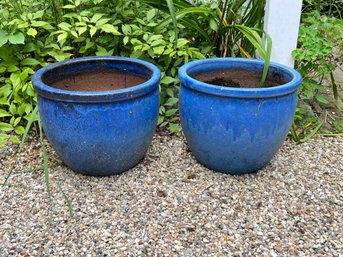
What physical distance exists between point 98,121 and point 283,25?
4.09 feet

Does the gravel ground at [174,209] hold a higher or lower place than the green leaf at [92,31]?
lower

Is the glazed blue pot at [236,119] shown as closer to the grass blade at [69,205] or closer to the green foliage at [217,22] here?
the green foliage at [217,22]

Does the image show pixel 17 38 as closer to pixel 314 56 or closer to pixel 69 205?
pixel 69 205

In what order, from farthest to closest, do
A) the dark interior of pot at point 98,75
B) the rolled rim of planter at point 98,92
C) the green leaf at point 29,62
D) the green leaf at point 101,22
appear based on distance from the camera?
the green leaf at point 29,62 → the green leaf at point 101,22 → the dark interior of pot at point 98,75 → the rolled rim of planter at point 98,92

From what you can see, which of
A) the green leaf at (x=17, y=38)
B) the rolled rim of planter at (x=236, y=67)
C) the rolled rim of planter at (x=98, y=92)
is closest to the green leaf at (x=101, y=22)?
the rolled rim of planter at (x=98, y=92)

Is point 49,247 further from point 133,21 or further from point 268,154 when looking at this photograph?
point 133,21

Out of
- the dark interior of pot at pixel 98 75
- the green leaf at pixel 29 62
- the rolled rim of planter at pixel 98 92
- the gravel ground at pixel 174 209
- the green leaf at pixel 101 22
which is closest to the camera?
the gravel ground at pixel 174 209

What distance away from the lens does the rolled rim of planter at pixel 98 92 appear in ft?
5.90

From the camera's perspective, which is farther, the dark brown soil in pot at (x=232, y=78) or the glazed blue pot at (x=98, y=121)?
Result: the dark brown soil in pot at (x=232, y=78)

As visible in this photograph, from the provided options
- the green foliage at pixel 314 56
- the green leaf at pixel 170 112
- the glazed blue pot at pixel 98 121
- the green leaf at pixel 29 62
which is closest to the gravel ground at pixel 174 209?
the glazed blue pot at pixel 98 121

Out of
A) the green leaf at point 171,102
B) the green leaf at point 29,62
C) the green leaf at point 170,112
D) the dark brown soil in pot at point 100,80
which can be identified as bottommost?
A: the green leaf at point 170,112

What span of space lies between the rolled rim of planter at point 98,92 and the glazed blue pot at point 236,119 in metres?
0.19

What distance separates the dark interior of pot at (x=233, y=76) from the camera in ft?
7.25

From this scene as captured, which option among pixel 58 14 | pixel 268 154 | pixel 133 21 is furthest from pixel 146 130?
pixel 58 14
